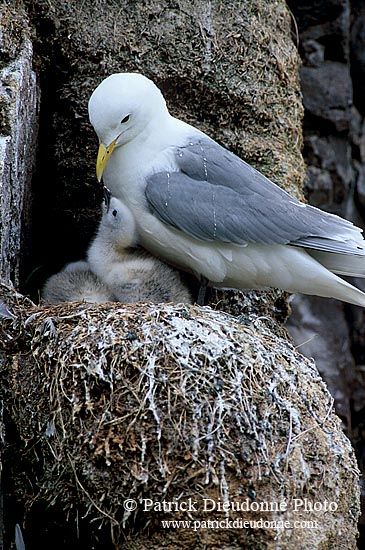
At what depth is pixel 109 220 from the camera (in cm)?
371

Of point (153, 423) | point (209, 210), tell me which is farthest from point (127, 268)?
point (153, 423)

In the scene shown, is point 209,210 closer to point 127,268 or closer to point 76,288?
point 127,268

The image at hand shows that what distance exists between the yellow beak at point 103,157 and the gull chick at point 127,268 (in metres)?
0.18

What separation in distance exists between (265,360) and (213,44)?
5.69 feet

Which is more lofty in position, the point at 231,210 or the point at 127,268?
the point at 231,210

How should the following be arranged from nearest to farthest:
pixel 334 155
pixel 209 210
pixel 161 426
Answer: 1. pixel 161 426
2. pixel 209 210
3. pixel 334 155

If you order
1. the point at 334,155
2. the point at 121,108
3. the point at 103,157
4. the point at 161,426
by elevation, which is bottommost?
the point at 334,155

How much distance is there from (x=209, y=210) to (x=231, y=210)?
3.3 inches

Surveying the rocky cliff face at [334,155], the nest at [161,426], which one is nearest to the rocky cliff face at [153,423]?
the nest at [161,426]

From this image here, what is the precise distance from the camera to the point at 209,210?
11.8 feet

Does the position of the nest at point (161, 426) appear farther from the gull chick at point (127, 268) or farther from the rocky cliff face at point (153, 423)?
the gull chick at point (127, 268)

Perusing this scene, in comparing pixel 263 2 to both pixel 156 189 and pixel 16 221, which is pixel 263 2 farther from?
pixel 16 221

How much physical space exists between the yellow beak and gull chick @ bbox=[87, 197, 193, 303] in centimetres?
18

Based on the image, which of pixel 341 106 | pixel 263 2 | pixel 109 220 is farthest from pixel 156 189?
pixel 341 106
